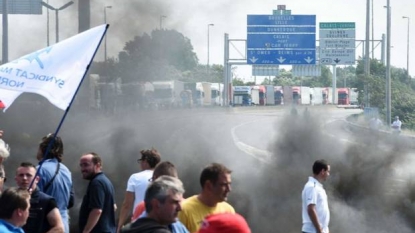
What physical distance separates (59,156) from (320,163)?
252 cm

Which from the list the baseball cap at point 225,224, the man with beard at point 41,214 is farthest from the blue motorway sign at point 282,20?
the baseball cap at point 225,224

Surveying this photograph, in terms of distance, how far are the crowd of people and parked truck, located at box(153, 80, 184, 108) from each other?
85.5 feet

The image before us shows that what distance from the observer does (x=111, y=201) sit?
891 cm

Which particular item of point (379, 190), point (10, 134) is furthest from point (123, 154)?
point (379, 190)

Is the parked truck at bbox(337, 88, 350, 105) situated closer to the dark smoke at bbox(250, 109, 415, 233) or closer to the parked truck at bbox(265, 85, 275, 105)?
the parked truck at bbox(265, 85, 275, 105)

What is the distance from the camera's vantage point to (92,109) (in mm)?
32531

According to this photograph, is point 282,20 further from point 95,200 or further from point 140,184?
point 95,200

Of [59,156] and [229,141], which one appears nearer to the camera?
[59,156]

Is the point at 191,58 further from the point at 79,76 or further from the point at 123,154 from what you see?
the point at 79,76

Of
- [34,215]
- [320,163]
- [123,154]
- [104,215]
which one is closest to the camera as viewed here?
[34,215]

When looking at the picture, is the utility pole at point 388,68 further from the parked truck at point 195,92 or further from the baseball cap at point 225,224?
the baseball cap at point 225,224

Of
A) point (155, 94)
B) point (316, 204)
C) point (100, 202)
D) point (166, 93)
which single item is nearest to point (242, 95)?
point (166, 93)

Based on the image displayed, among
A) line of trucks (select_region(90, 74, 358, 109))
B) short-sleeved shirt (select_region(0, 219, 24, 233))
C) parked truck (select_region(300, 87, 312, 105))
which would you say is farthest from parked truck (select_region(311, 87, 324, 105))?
short-sleeved shirt (select_region(0, 219, 24, 233))

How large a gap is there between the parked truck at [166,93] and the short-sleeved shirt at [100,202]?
85.9 feet
